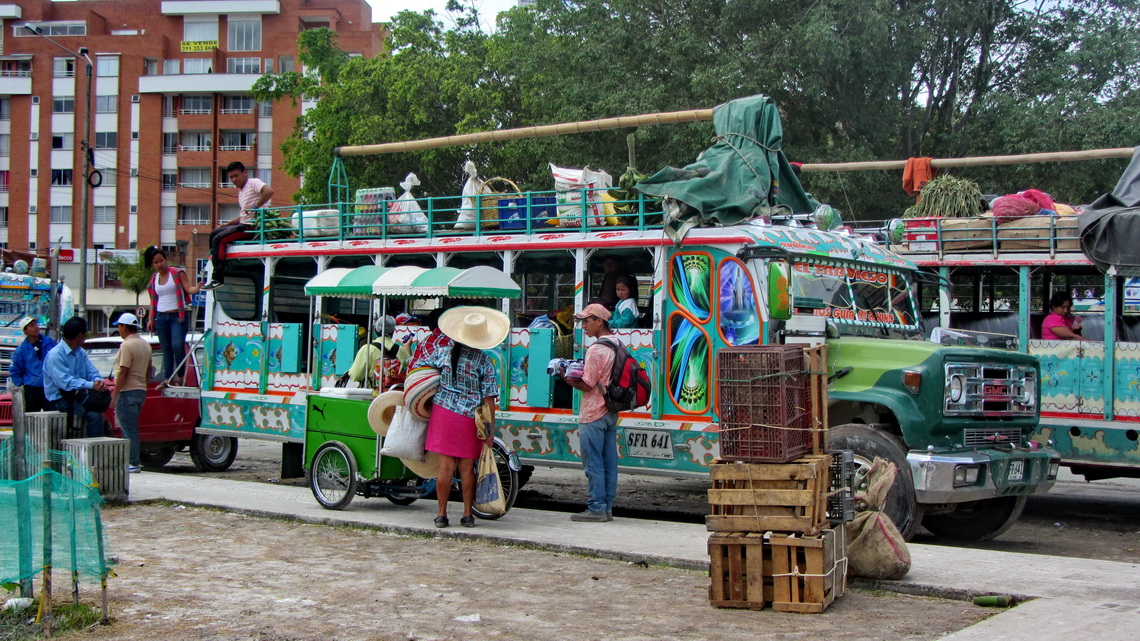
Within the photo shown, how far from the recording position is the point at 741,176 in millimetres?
10422

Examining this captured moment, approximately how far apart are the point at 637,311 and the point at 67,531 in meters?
5.71

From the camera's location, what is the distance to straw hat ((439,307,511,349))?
8859 millimetres

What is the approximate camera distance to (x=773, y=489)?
6.56 m

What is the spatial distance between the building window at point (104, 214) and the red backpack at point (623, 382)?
190 feet

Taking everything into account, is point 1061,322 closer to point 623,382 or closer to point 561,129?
point 623,382

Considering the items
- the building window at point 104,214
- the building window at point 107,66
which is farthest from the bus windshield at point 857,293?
the building window at point 107,66

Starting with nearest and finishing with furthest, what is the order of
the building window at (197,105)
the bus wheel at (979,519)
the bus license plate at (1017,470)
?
the bus license plate at (1017,470) < the bus wheel at (979,519) < the building window at (197,105)

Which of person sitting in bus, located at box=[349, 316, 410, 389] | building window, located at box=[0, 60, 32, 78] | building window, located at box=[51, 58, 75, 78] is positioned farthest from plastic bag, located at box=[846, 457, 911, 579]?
building window, located at box=[0, 60, 32, 78]

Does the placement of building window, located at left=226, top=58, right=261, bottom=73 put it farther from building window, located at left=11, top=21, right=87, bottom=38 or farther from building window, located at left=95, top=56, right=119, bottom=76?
building window, located at left=11, top=21, right=87, bottom=38

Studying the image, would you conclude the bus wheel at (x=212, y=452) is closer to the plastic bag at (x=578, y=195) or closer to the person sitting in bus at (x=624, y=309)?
the plastic bag at (x=578, y=195)

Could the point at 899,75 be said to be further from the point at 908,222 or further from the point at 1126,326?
the point at 1126,326

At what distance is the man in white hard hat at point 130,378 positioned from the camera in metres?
11.9

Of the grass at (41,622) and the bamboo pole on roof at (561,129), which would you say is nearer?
the grass at (41,622)

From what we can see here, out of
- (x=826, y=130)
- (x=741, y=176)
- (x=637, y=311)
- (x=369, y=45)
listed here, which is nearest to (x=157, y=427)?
(x=637, y=311)
